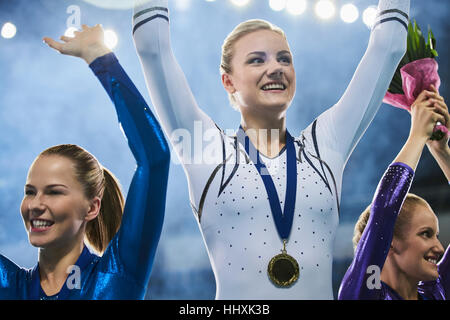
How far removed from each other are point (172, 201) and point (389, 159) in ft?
3.73

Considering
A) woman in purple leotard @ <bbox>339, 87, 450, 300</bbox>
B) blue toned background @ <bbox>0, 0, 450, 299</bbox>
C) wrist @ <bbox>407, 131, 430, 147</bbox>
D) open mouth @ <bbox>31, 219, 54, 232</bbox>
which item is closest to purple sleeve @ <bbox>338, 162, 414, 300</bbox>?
woman in purple leotard @ <bbox>339, 87, 450, 300</bbox>

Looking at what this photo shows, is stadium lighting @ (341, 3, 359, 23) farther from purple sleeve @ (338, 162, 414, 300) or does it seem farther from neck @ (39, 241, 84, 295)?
neck @ (39, 241, 84, 295)

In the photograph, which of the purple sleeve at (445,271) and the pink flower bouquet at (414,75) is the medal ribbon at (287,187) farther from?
the purple sleeve at (445,271)

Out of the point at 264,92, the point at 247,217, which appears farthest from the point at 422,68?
the point at 247,217

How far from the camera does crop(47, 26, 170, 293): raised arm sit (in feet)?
7.24

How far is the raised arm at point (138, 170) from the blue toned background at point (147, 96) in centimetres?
49

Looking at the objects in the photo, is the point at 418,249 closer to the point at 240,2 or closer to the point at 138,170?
the point at 138,170

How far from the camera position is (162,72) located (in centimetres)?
226

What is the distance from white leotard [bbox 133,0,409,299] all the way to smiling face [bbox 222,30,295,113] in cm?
18

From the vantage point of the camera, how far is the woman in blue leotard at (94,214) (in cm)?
222

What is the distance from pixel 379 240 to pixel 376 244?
0.8 inches
